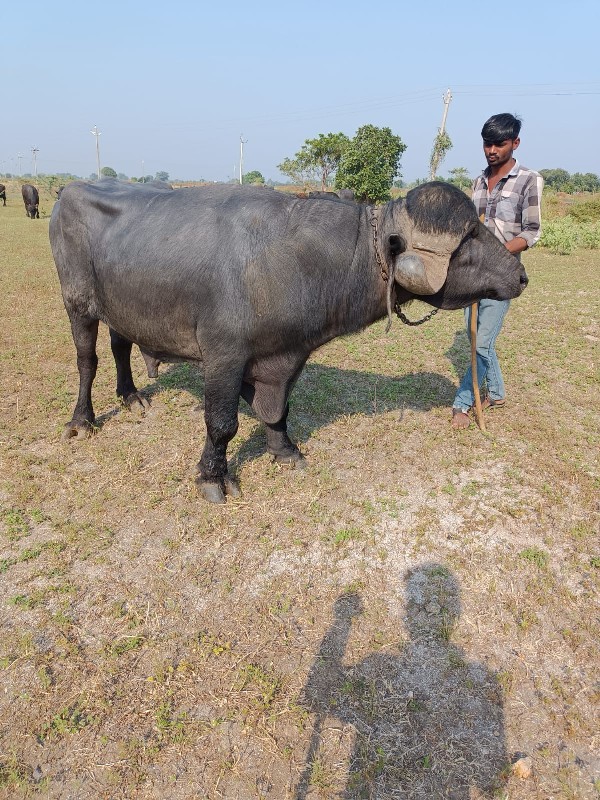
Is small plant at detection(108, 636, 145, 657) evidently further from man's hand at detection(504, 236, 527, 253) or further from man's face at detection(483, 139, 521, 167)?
man's face at detection(483, 139, 521, 167)

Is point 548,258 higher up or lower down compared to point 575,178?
lower down

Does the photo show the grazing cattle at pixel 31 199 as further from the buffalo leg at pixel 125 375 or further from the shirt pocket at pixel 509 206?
the shirt pocket at pixel 509 206

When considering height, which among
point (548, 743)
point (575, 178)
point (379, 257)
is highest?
point (575, 178)

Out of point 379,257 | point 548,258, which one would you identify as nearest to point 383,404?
point 379,257

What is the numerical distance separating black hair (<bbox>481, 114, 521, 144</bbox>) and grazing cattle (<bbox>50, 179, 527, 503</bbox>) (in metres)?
1.21

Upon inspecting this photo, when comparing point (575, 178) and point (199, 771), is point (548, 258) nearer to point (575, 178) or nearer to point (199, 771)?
point (199, 771)

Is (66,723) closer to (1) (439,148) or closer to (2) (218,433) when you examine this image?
(2) (218,433)

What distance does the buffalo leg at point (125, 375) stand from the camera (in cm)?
492

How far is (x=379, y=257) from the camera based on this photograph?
3.09 metres

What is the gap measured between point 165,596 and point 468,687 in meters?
1.60

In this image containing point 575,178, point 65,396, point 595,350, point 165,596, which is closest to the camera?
point 165,596

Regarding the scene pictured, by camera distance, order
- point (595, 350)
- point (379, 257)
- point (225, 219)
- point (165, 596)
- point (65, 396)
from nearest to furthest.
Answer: point (165, 596)
point (379, 257)
point (225, 219)
point (65, 396)
point (595, 350)

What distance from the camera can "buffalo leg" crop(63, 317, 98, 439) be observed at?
4395mm

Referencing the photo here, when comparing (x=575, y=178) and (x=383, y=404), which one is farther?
(x=575, y=178)
